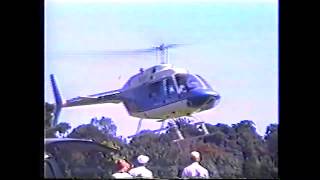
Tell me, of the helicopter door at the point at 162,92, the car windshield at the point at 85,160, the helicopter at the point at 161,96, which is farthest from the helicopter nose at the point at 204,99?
the car windshield at the point at 85,160

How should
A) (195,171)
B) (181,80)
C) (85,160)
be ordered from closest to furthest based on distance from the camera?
(195,171), (85,160), (181,80)

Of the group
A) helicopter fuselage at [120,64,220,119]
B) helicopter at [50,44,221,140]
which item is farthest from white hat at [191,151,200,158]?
helicopter fuselage at [120,64,220,119]

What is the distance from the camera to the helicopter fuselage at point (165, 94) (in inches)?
127

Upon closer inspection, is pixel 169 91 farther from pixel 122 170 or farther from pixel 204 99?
pixel 122 170

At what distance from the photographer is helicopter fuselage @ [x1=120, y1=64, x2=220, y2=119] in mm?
3234

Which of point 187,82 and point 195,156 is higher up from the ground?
point 187,82

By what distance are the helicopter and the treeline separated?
0.08 m

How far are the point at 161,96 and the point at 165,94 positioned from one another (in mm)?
29

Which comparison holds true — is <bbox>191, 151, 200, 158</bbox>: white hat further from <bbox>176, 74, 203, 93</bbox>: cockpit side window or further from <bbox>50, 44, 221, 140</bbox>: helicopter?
<bbox>176, 74, 203, 93</bbox>: cockpit side window

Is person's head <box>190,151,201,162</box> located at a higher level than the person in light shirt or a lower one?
higher

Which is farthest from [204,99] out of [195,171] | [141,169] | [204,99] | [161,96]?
[141,169]

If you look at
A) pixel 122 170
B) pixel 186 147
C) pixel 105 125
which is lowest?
pixel 122 170

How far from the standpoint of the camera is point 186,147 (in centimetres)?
312
